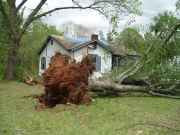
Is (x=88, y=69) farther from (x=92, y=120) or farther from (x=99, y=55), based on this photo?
(x=99, y=55)

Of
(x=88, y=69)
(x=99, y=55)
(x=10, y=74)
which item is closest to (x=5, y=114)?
(x=88, y=69)

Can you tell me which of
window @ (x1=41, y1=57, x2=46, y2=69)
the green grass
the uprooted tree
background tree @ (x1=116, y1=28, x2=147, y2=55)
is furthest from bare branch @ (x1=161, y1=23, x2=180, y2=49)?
window @ (x1=41, y1=57, x2=46, y2=69)

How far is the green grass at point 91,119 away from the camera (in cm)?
494

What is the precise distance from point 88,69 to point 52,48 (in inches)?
642

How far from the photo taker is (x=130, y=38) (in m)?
13.9

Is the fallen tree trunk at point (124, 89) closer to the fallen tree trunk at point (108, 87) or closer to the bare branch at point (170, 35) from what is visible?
the fallen tree trunk at point (108, 87)

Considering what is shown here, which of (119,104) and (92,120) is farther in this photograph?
(119,104)

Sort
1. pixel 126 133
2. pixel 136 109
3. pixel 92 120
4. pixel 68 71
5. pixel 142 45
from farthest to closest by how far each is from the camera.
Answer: pixel 142 45, pixel 68 71, pixel 136 109, pixel 92 120, pixel 126 133

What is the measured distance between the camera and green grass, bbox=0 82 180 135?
4.94m

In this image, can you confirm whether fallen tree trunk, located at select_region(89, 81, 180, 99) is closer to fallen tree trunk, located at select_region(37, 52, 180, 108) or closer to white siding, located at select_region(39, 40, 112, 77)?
fallen tree trunk, located at select_region(37, 52, 180, 108)

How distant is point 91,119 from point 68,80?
2.03 m

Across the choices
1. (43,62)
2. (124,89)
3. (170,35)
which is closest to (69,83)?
(124,89)

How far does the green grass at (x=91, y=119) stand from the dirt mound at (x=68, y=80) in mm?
526

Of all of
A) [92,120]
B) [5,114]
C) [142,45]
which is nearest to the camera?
[92,120]
